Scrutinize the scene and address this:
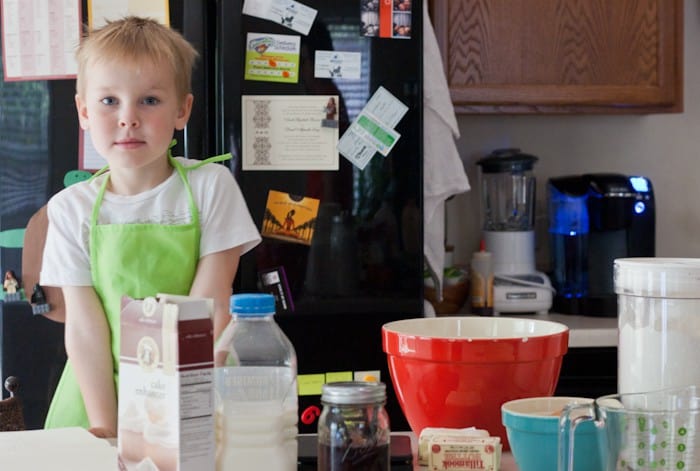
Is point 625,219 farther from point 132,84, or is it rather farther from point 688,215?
point 132,84

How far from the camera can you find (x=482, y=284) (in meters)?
3.05

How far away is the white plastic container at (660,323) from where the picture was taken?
1.14 m

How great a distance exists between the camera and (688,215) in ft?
11.3

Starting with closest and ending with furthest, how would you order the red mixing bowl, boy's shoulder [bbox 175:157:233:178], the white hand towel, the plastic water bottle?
the plastic water bottle
the red mixing bowl
boy's shoulder [bbox 175:157:233:178]
the white hand towel

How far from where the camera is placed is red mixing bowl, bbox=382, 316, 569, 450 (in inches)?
49.2

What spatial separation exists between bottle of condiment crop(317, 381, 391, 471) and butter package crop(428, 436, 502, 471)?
114 millimetres

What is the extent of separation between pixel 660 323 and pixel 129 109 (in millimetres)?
799

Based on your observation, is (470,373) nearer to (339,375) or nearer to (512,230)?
(339,375)

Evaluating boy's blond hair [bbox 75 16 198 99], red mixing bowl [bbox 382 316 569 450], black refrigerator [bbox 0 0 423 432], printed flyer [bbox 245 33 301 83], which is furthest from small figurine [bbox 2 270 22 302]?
red mixing bowl [bbox 382 316 569 450]

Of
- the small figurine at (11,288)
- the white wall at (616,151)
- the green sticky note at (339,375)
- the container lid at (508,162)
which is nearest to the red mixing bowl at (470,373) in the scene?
the green sticky note at (339,375)

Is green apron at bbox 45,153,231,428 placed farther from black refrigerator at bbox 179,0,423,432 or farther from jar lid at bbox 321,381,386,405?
black refrigerator at bbox 179,0,423,432

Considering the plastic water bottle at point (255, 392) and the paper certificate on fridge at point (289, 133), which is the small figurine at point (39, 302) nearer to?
the paper certificate on fridge at point (289, 133)

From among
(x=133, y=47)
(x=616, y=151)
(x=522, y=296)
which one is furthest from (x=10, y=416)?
(x=616, y=151)

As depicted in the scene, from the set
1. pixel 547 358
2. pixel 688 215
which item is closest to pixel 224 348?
pixel 547 358
